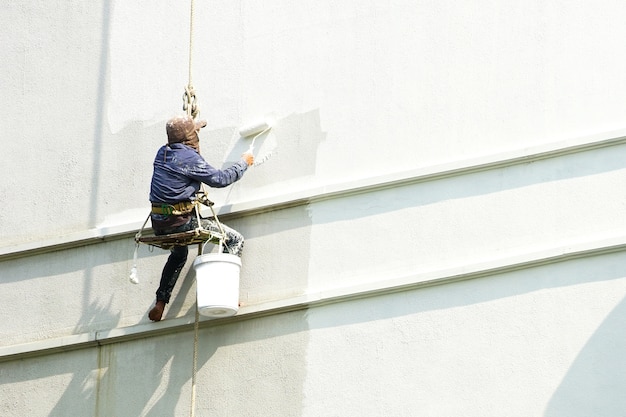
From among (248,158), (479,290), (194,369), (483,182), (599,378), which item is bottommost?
(599,378)

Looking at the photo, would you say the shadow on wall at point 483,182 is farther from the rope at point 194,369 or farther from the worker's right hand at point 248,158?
the rope at point 194,369

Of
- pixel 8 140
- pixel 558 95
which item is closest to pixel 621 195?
pixel 558 95

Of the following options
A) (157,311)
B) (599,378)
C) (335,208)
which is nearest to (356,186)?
(335,208)

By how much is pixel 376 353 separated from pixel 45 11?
428 centimetres

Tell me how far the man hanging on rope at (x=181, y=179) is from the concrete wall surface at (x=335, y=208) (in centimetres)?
44

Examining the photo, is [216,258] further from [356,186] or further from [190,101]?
[190,101]

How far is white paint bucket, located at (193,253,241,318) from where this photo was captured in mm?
9719

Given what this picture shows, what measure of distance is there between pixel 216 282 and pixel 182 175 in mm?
853

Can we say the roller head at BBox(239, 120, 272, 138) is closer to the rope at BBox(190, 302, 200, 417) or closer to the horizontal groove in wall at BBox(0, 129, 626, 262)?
the horizontal groove in wall at BBox(0, 129, 626, 262)

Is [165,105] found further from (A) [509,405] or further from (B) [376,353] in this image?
(A) [509,405]

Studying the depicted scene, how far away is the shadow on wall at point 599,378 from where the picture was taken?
901 centimetres

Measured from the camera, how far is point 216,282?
973cm

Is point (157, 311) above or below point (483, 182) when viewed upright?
below

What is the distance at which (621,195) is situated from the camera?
9.46m
